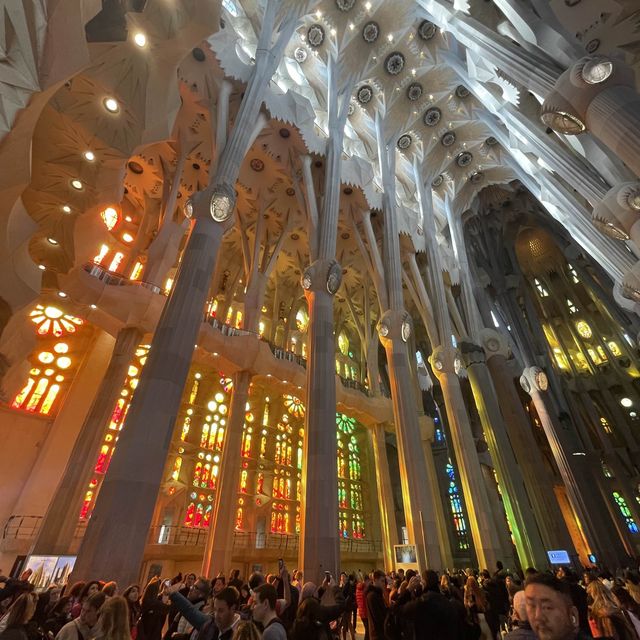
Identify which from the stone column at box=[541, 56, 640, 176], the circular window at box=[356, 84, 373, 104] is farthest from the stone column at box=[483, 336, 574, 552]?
the circular window at box=[356, 84, 373, 104]

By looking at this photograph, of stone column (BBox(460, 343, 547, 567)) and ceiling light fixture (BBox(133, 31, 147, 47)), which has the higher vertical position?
ceiling light fixture (BBox(133, 31, 147, 47))

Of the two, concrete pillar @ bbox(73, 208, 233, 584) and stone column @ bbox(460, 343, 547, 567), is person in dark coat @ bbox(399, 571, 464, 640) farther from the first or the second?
stone column @ bbox(460, 343, 547, 567)

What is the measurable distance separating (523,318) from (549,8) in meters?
18.2

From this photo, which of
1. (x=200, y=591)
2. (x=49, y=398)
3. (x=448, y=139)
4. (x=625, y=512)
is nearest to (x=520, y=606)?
(x=200, y=591)

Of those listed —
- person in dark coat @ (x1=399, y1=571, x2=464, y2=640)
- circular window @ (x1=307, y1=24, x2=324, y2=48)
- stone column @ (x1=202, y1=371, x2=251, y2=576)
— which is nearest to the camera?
person in dark coat @ (x1=399, y1=571, x2=464, y2=640)

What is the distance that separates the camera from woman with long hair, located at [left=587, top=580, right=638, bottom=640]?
2.08 metres

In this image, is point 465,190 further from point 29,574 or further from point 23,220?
point 29,574

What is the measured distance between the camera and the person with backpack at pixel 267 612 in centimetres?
193

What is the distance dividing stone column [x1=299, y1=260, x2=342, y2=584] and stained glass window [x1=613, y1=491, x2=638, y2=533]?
19.7 m

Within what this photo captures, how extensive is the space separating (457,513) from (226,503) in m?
15.4

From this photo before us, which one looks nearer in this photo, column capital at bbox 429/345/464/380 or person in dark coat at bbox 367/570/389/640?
person in dark coat at bbox 367/570/389/640

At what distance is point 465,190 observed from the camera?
22312 millimetres

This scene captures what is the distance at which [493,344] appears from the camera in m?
17.6

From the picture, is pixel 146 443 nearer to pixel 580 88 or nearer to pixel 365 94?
pixel 580 88
